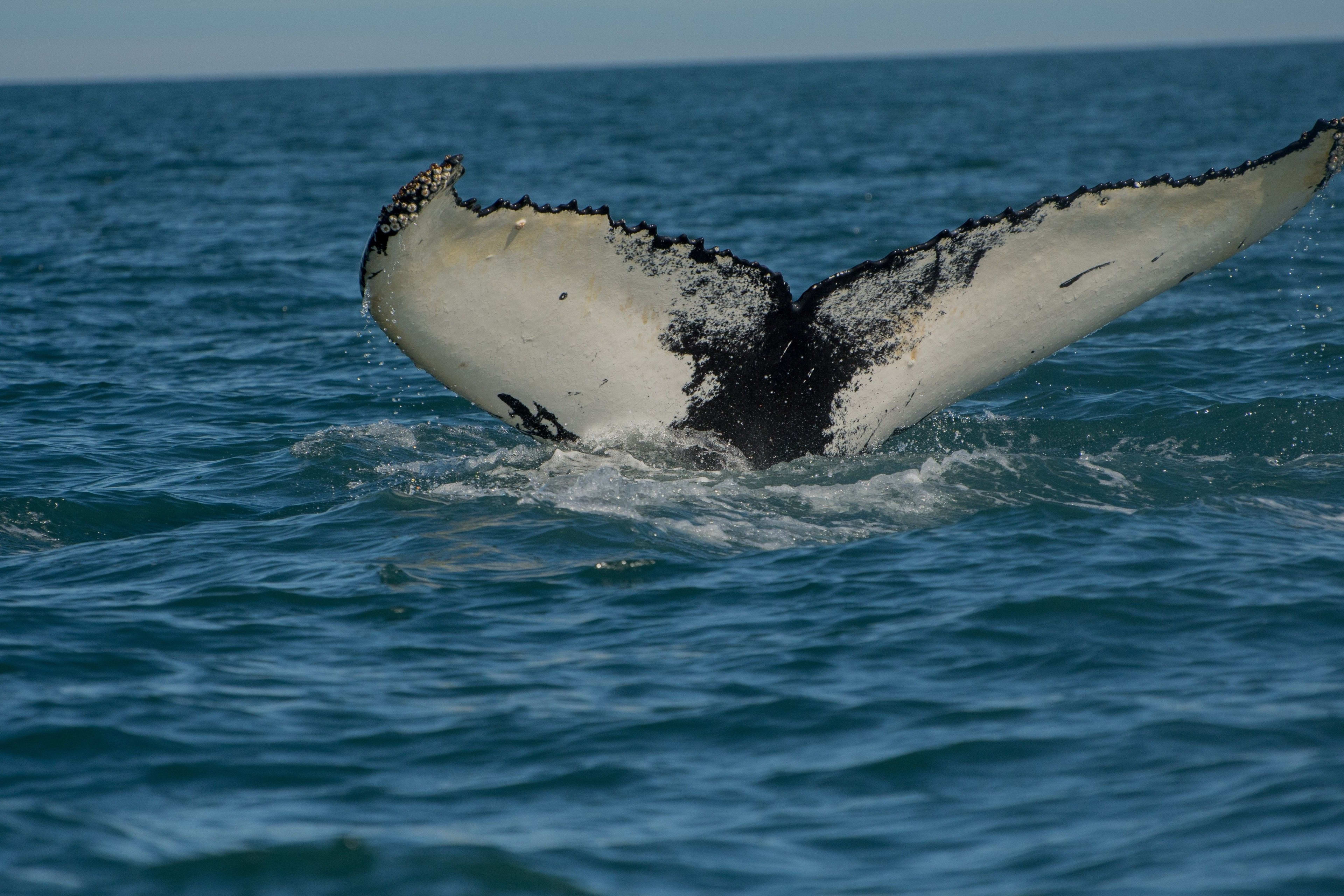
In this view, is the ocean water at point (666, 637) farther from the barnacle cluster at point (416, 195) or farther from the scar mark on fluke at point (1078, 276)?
the barnacle cluster at point (416, 195)

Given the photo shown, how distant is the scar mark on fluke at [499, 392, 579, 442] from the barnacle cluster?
1213 mm

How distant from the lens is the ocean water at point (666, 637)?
4.41 metres

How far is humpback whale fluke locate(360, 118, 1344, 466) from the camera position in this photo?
19.8ft

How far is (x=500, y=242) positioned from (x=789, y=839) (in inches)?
109

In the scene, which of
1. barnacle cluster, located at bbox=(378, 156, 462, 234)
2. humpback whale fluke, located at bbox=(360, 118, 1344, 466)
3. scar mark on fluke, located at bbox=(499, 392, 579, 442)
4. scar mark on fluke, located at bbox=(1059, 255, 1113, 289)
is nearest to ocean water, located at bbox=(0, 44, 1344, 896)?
scar mark on fluke, located at bbox=(499, 392, 579, 442)

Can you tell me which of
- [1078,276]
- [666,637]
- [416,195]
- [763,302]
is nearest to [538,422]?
[763,302]

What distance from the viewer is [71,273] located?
727 inches

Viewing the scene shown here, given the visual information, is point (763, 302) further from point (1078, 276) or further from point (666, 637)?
point (666, 637)

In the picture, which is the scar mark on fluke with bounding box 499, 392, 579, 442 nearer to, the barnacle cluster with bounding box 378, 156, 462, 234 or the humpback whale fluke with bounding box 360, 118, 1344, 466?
the humpback whale fluke with bounding box 360, 118, 1344, 466

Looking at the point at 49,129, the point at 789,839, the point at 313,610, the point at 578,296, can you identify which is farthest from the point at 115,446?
the point at 49,129

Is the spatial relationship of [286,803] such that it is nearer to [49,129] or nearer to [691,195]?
[691,195]

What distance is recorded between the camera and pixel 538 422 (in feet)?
23.0

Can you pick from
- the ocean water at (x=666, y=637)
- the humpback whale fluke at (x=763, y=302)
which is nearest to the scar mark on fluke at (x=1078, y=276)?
the humpback whale fluke at (x=763, y=302)

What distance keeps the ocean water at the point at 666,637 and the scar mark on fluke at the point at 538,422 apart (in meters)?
0.22
